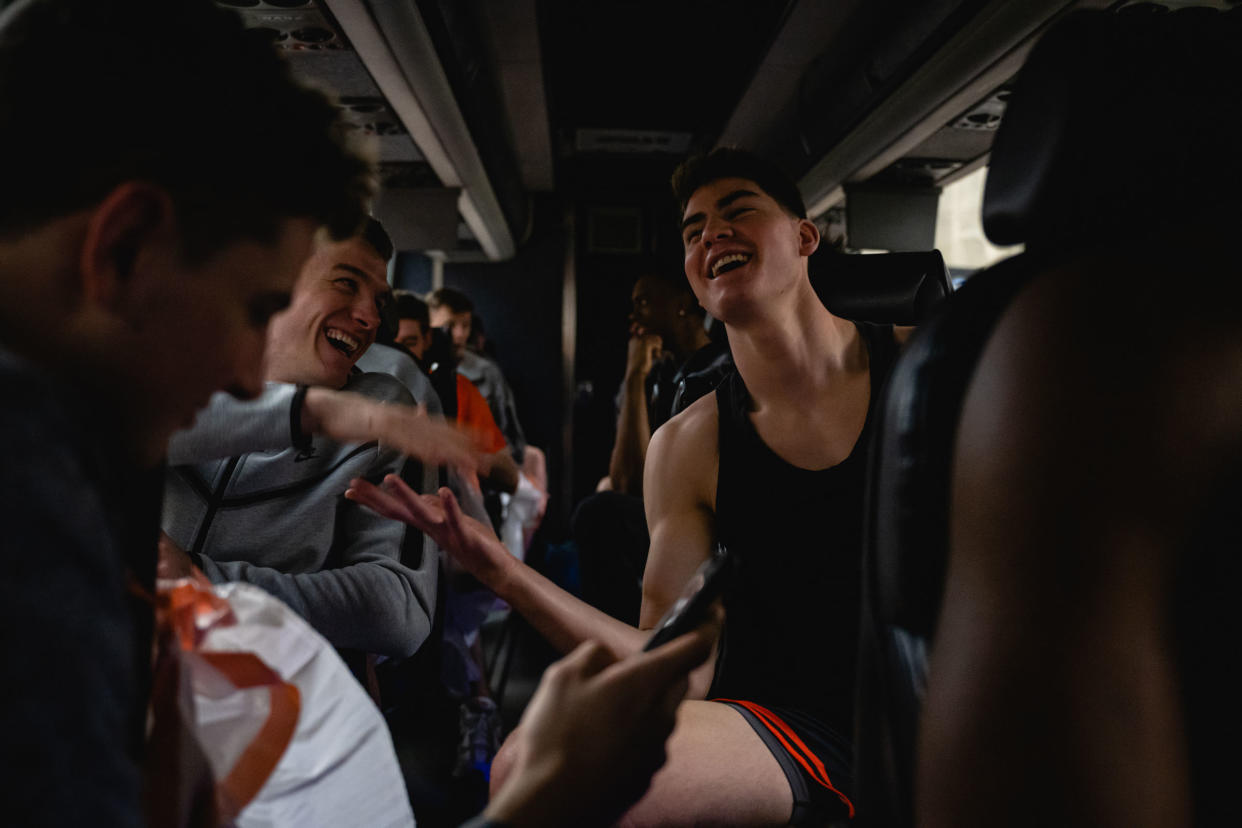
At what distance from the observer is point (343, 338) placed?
1.71 meters

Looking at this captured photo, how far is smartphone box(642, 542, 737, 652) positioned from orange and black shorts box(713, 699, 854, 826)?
0.64 meters

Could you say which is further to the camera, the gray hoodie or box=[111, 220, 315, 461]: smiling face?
the gray hoodie

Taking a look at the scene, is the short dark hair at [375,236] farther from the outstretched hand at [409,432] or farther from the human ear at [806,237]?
the human ear at [806,237]

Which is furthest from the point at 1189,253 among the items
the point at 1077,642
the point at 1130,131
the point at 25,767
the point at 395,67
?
the point at 395,67

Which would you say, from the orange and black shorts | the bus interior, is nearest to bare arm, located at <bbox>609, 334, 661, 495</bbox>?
the bus interior

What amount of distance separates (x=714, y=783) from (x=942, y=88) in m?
2.79

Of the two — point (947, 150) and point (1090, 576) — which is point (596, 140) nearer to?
point (947, 150)

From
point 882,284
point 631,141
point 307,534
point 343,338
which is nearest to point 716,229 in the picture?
point 882,284

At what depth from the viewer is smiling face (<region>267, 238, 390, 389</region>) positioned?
166 centimetres

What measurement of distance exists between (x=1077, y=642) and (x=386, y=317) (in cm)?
186

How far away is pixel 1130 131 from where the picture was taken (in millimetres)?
621

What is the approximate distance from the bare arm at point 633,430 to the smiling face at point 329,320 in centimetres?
171

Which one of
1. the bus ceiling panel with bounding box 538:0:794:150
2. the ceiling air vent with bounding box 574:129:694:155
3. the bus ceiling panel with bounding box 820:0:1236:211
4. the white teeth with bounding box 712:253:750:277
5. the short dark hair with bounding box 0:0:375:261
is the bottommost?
the short dark hair with bounding box 0:0:375:261

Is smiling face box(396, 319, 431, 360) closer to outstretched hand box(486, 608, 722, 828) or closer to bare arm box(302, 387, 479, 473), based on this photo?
bare arm box(302, 387, 479, 473)
